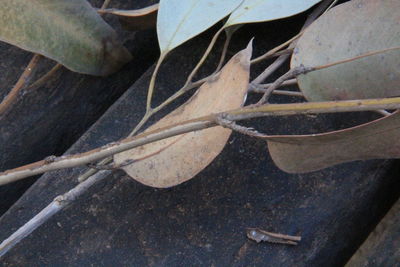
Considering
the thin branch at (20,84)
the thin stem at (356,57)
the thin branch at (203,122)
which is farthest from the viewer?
the thin branch at (20,84)

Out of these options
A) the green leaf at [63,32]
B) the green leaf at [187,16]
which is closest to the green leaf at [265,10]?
the green leaf at [187,16]

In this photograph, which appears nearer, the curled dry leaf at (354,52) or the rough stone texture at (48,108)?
the curled dry leaf at (354,52)

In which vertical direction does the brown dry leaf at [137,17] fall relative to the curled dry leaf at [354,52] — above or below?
above

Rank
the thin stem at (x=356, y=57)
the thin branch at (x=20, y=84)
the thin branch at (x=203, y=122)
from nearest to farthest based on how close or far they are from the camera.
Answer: the thin branch at (x=203, y=122), the thin stem at (x=356, y=57), the thin branch at (x=20, y=84)

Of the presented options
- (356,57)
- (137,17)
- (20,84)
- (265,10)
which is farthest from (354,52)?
(20,84)

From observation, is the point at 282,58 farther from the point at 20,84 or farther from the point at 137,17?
the point at 20,84

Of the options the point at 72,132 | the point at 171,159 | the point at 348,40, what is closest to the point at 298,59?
the point at 348,40

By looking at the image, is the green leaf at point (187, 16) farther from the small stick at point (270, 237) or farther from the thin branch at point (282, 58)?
the small stick at point (270, 237)
